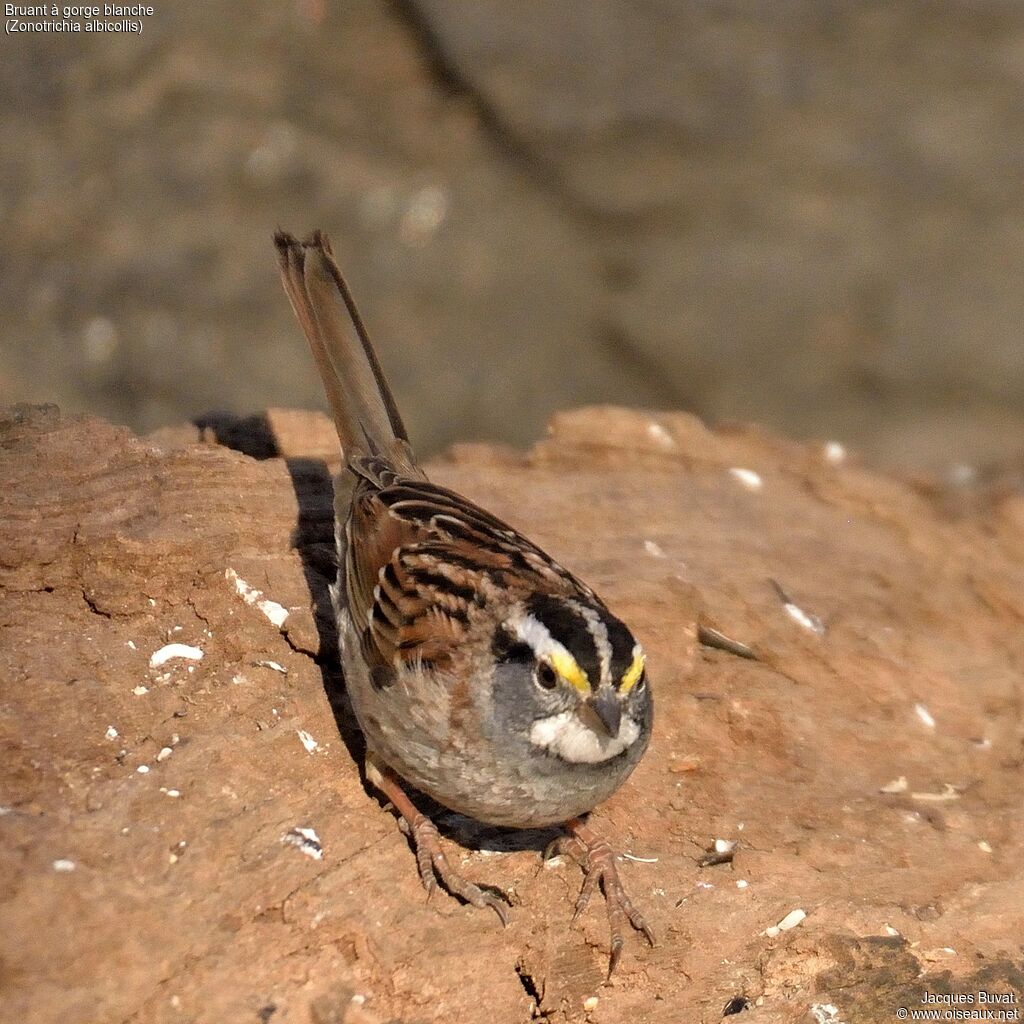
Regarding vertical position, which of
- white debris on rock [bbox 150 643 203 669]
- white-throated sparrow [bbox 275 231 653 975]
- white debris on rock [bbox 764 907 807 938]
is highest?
white-throated sparrow [bbox 275 231 653 975]

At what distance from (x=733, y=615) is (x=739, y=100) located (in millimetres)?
3741

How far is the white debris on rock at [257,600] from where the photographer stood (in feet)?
15.0

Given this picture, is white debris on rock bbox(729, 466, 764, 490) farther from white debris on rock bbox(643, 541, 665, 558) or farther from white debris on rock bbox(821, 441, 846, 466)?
white debris on rock bbox(643, 541, 665, 558)

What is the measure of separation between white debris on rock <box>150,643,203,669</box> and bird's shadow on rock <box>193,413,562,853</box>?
17.2 inches

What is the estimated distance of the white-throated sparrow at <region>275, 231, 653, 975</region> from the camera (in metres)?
3.83

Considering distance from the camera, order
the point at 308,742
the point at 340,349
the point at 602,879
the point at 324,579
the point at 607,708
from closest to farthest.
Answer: the point at 607,708
the point at 602,879
the point at 308,742
the point at 324,579
the point at 340,349

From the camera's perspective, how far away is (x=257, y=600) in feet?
15.0

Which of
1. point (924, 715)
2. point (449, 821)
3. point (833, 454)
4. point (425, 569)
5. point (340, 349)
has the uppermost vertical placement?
point (340, 349)

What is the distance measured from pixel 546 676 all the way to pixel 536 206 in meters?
4.91

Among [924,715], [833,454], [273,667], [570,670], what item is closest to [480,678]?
[570,670]

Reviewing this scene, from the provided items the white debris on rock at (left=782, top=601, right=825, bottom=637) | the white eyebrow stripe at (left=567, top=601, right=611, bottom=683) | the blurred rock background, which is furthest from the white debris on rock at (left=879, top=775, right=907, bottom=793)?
the blurred rock background

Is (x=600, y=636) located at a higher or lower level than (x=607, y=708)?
higher

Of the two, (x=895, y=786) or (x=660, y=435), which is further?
(x=660, y=435)

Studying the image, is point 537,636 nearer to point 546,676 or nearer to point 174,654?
point 546,676
